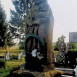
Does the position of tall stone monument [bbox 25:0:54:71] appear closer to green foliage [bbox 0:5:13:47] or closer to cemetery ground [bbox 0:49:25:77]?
cemetery ground [bbox 0:49:25:77]

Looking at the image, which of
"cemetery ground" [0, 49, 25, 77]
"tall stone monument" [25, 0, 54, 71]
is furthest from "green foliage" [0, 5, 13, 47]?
"tall stone monument" [25, 0, 54, 71]

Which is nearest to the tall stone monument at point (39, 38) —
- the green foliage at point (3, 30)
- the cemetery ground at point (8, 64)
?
the cemetery ground at point (8, 64)

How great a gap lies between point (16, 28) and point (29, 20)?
2407cm

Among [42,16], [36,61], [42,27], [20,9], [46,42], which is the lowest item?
[36,61]

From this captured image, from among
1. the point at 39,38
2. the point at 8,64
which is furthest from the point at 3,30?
the point at 39,38

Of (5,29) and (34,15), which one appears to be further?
(5,29)

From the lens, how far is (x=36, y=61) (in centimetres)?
671

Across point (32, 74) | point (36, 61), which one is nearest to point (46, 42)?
point (36, 61)

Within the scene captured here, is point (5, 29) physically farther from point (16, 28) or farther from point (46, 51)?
point (46, 51)

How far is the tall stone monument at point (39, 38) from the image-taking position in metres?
A: 6.66

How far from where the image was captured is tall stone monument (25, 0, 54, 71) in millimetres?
6664

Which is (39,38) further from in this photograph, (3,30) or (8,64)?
(3,30)

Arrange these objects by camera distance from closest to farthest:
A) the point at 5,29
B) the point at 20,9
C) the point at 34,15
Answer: the point at 34,15 < the point at 5,29 < the point at 20,9

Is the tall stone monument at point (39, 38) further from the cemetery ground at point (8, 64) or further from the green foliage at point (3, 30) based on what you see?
the green foliage at point (3, 30)
